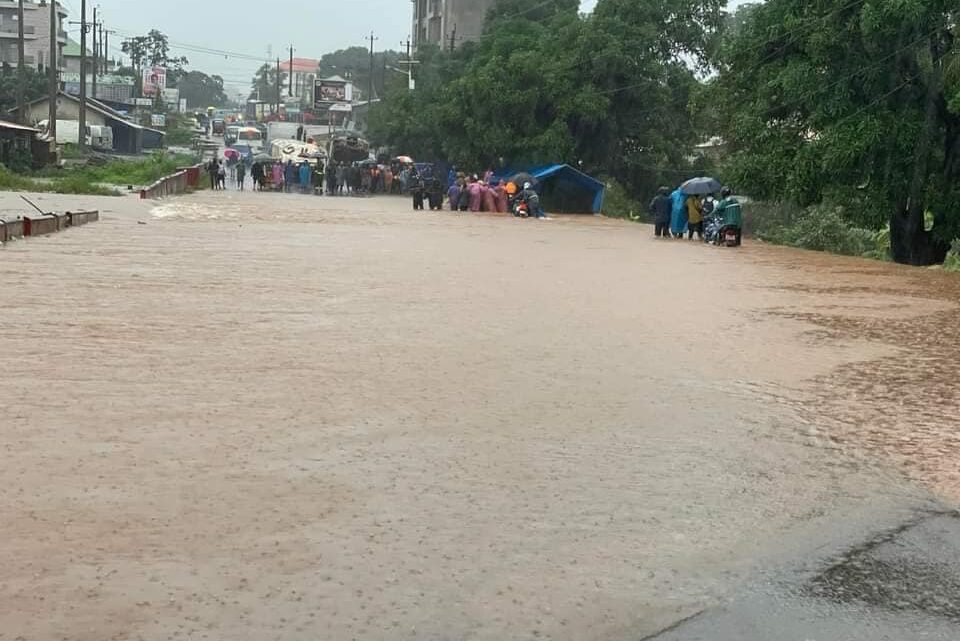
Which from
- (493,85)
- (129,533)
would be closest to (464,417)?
(129,533)

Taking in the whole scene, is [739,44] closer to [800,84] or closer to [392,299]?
[800,84]

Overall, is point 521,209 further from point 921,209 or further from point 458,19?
point 458,19

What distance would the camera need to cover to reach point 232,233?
2234 centimetres

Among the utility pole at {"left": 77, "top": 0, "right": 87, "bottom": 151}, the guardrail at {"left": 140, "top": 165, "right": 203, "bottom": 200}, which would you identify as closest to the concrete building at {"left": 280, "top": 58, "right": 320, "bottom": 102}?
the utility pole at {"left": 77, "top": 0, "right": 87, "bottom": 151}

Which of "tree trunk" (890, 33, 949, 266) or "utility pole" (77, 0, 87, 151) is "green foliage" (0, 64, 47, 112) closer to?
"utility pole" (77, 0, 87, 151)

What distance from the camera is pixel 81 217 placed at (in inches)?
903

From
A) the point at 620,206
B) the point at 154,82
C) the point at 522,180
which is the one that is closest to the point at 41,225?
the point at 522,180

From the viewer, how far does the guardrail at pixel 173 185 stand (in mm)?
35144

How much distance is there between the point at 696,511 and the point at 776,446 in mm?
1551

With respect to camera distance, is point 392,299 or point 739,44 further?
point 739,44

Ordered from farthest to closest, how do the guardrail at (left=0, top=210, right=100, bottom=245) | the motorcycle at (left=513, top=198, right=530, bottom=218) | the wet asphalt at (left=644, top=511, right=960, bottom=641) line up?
1. the motorcycle at (left=513, top=198, right=530, bottom=218)
2. the guardrail at (left=0, top=210, right=100, bottom=245)
3. the wet asphalt at (left=644, top=511, right=960, bottom=641)

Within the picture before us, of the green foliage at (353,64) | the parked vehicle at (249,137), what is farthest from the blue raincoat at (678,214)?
the green foliage at (353,64)

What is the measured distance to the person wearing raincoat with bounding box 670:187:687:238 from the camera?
27.2m

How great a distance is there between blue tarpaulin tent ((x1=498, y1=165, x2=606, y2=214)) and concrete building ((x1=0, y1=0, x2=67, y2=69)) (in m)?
55.9
